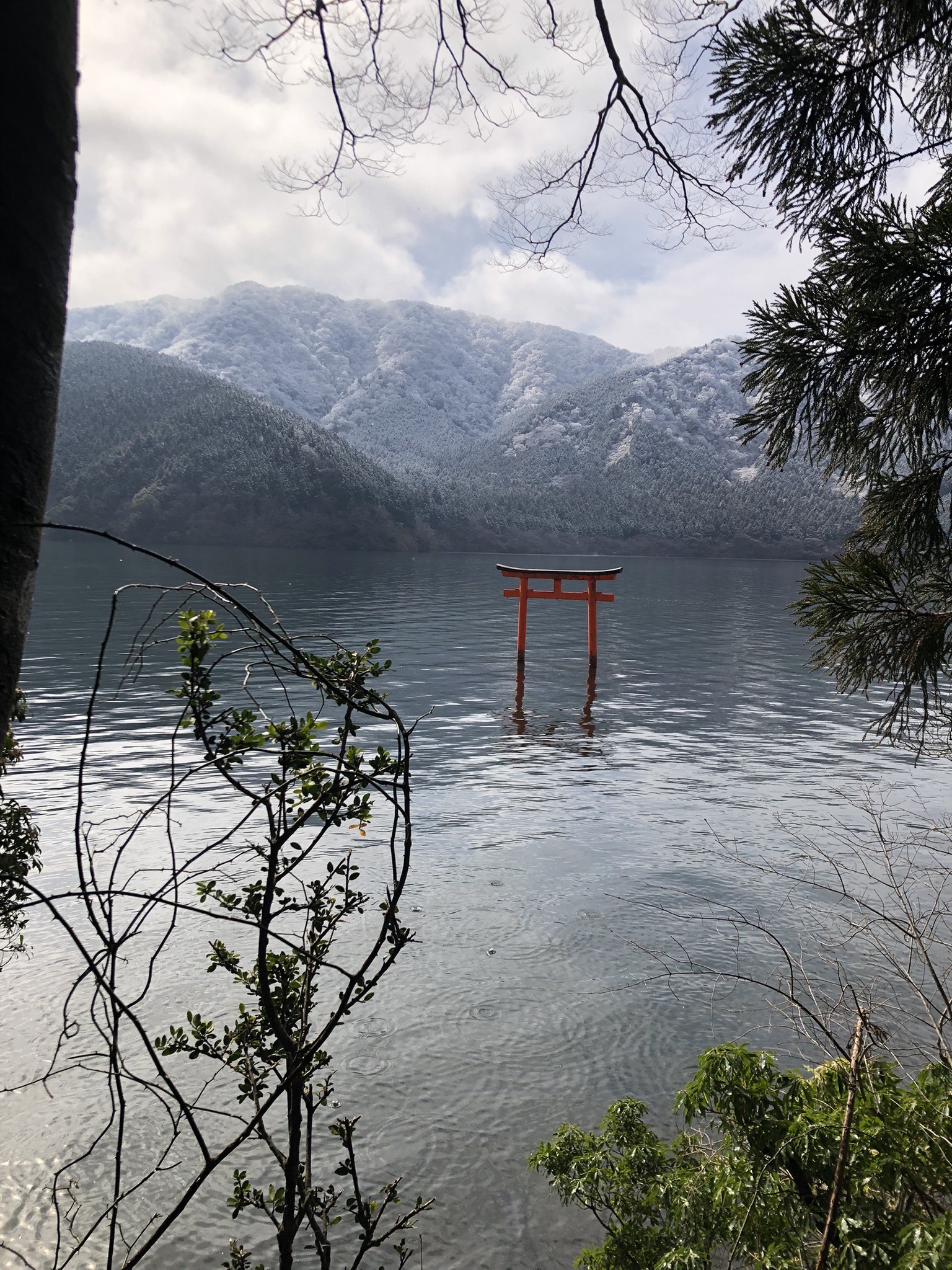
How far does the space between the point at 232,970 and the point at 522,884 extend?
5.96 m

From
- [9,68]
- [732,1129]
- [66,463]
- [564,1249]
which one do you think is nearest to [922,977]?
[564,1249]

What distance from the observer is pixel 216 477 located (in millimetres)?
119125

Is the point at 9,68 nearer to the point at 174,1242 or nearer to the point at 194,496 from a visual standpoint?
the point at 174,1242

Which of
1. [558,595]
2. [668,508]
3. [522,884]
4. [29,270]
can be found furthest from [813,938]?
[668,508]

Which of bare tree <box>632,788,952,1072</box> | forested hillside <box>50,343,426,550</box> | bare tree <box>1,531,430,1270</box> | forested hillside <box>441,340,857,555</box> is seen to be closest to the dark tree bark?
bare tree <box>1,531,430,1270</box>

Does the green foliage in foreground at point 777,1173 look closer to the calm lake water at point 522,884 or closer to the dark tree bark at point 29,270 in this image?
the calm lake water at point 522,884

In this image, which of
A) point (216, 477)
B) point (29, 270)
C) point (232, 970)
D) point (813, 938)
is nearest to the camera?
point (29, 270)

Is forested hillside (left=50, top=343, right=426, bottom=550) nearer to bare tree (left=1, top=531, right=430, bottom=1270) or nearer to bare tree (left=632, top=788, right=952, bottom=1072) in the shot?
bare tree (left=1, top=531, right=430, bottom=1270)

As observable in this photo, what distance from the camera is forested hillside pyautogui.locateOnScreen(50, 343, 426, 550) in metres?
111

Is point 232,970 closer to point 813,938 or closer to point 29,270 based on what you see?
point 29,270

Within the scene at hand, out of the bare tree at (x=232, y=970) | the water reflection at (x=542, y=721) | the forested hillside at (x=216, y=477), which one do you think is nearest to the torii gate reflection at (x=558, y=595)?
the water reflection at (x=542, y=721)

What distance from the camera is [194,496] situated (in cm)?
11519

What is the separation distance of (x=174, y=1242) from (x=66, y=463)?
13778cm

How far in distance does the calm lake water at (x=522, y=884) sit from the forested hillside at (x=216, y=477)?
88.7m
